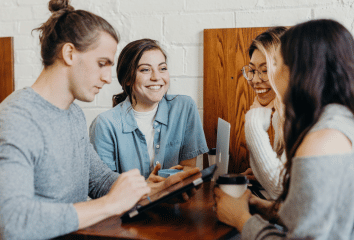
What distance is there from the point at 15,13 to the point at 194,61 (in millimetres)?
1098

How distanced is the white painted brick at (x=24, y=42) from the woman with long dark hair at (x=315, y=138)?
1566 millimetres

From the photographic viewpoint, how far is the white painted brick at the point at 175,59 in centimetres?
175

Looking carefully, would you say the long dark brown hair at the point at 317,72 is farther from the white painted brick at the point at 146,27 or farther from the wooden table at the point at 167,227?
the white painted brick at the point at 146,27

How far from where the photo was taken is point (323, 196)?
0.59m

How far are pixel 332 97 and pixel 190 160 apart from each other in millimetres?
993

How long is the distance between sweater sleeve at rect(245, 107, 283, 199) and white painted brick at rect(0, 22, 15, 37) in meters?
1.49

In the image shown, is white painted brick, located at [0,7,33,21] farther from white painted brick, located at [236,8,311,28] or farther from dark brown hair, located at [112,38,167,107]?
white painted brick, located at [236,8,311,28]

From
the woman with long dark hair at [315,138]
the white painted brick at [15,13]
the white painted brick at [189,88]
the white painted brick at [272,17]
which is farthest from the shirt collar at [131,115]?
the white painted brick at [15,13]

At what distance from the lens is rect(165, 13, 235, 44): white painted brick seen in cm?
169

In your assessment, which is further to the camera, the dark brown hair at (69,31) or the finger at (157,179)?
the finger at (157,179)

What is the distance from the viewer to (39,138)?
84cm

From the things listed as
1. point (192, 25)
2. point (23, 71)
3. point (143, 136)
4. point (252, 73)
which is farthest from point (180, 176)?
point (23, 71)

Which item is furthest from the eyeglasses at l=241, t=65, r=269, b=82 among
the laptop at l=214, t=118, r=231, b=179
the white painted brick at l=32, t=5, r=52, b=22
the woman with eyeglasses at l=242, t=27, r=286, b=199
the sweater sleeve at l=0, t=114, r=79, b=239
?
the white painted brick at l=32, t=5, r=52, b=22

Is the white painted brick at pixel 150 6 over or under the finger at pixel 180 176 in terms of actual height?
over
